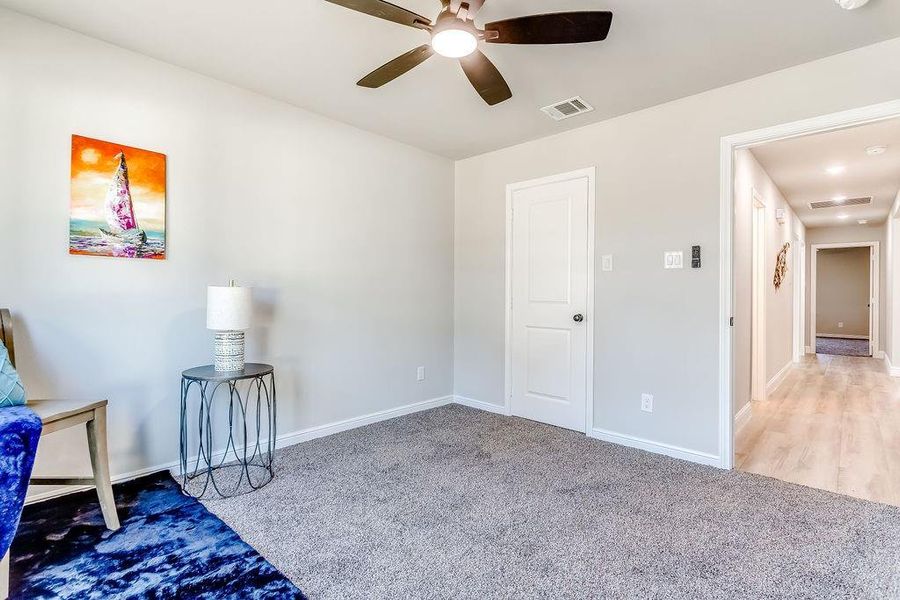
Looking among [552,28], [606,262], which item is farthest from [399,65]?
[606,262]

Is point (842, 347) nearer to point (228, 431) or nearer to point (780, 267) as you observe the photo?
point (780, 267)

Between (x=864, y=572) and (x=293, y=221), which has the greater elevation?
(x=293, y=221)

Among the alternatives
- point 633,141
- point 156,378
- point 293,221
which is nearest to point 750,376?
point 633,141

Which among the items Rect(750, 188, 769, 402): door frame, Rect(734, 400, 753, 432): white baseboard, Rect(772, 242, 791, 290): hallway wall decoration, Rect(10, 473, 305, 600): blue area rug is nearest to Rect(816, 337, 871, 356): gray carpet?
Rect(772, 242, 791, 290): hallway wall decoration

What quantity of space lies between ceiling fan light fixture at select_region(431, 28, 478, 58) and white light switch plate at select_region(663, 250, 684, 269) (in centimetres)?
192

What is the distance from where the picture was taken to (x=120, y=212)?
2404 millimetres

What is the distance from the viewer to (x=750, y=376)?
4043 millimetres

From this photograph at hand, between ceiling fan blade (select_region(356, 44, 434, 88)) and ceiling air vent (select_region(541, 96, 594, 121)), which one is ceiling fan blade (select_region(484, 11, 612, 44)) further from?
ceiling air vent (select_region(541, 96, 594, 121))

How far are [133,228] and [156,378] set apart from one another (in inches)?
33.3

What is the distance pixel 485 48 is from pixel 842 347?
996 cm

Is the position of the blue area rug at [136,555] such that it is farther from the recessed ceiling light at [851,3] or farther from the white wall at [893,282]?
the white wall at [893,282]

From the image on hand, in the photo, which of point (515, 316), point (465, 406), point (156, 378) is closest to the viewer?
point (156, 378)

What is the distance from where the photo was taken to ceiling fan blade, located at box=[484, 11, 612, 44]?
1.64 metres

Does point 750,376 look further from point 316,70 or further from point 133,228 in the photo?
point 133,228
